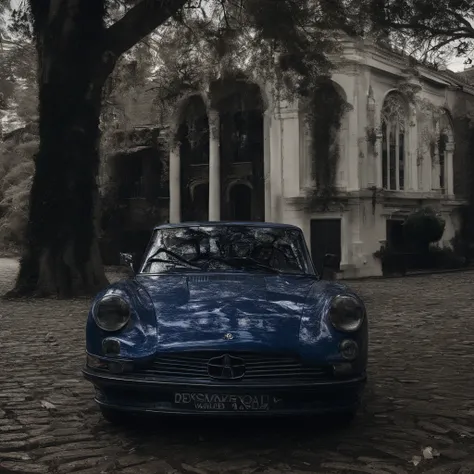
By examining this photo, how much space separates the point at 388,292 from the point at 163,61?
9397 mm

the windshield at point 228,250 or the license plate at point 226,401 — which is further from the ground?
the windshield at point 228,250

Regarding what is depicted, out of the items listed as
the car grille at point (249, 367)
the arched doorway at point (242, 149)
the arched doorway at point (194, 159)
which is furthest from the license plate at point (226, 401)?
the arched doorway at point (194, 159)

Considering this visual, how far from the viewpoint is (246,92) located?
28.6 metres

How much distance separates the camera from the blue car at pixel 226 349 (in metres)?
4.54

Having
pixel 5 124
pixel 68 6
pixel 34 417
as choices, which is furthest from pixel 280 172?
pixel 34 417

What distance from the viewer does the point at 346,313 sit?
4.99 m

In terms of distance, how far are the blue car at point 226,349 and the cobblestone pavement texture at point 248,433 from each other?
0.27 meters

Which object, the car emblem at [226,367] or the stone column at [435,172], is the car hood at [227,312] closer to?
the car emblem at [226,367]

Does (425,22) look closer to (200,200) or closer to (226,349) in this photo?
(226,349)

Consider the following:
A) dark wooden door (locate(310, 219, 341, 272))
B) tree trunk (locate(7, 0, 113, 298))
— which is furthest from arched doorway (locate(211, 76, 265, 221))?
tree trunk (locate(7, 0, 113, 298))

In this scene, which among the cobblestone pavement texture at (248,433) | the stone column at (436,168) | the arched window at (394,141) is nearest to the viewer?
the cobblestone pavement texture at (248,433)

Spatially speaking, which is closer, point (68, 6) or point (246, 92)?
point (68, 6)

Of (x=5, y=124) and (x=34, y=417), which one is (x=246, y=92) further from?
(x=34, y=417)

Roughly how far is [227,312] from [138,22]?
12.7m
